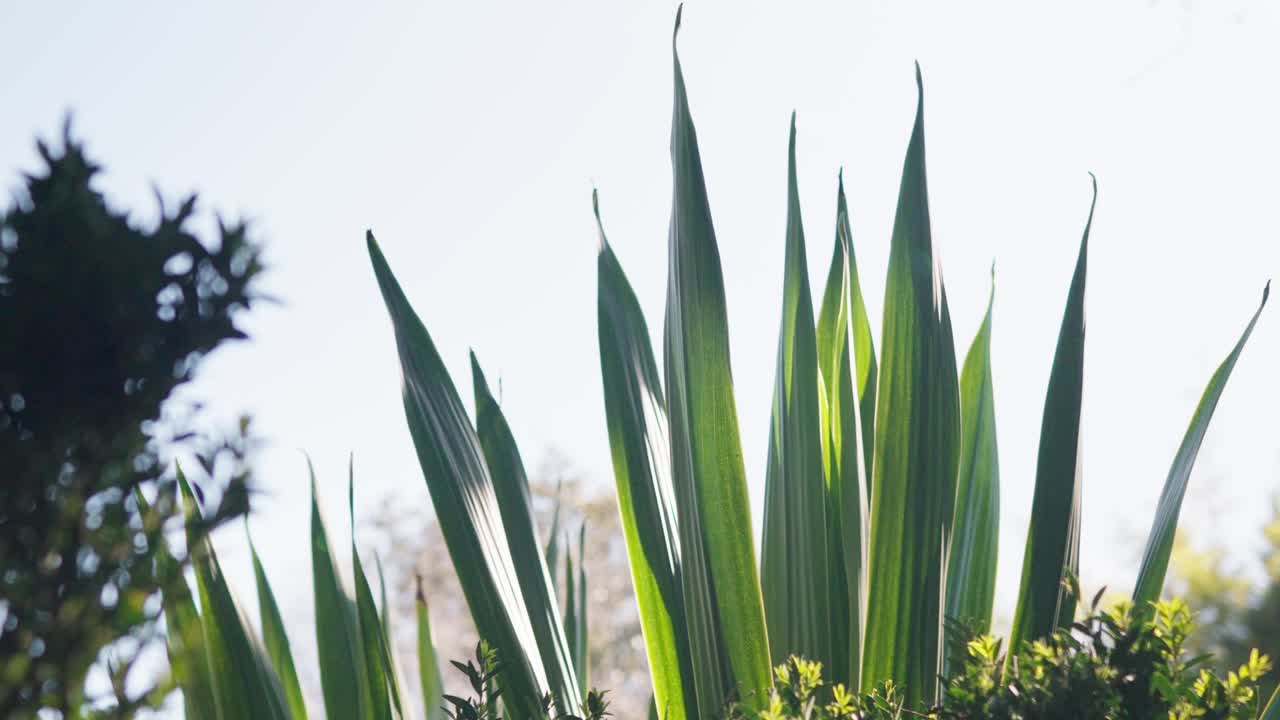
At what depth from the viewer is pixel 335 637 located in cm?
117

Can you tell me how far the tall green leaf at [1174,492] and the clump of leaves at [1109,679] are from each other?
0.80 ft

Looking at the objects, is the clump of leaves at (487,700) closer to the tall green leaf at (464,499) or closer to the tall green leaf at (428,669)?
the tall green leaf at (464,499)

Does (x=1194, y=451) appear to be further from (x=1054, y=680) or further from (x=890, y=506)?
(x=1054, y=680)

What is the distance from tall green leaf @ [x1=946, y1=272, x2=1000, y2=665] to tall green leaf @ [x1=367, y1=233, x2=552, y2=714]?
1.53ft

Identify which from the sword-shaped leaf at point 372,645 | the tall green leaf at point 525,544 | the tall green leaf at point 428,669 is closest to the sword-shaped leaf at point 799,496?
the tall green leaf at point 525,544

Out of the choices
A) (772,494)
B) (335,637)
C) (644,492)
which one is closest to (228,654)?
(335,637)

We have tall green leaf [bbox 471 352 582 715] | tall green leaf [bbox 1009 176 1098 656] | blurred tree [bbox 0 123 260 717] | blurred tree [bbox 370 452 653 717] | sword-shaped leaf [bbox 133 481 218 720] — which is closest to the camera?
blurred tree [bbox 0 123 260 717]

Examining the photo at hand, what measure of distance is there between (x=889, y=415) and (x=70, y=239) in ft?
2.33

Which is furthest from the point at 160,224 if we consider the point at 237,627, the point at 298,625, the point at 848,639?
the point at 298,625

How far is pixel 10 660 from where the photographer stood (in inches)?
23.3

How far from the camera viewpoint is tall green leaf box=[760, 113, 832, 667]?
1.02 meters

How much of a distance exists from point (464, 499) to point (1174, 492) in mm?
673

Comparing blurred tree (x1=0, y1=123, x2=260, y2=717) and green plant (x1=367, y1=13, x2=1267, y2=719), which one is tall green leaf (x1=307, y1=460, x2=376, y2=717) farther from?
blurred tree (x1=0, y1=123, x2=260, y2=717)

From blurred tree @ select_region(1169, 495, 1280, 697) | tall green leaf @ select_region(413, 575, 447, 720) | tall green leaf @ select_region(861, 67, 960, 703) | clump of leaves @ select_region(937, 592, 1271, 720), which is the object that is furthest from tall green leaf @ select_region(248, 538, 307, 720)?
blurred tree @ select_region(1169, 495, 1280, 697)
